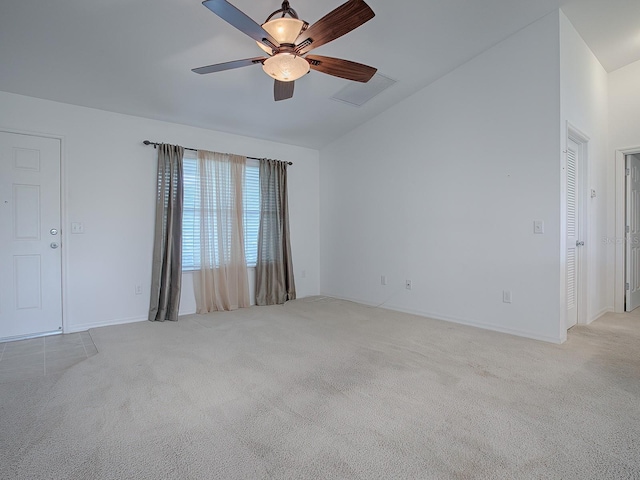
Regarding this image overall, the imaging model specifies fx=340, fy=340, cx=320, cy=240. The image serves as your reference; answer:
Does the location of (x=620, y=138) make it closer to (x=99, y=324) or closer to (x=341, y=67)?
(x=341, y=67)

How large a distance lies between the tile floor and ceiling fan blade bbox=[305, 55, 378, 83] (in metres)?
2.98

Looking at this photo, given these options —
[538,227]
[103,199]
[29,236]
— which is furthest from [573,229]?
[29,236]

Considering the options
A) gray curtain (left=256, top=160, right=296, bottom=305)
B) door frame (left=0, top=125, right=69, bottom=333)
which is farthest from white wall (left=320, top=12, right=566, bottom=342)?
door frame (left=0, top=125, right=69, bottom=333)

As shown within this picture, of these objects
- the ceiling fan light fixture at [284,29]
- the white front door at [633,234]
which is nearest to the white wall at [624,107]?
the white front door at [633,234]

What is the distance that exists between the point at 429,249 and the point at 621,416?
2.45m

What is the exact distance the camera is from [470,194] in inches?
147

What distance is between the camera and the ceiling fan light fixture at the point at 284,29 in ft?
6.86

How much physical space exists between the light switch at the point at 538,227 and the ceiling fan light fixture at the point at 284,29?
106 inches

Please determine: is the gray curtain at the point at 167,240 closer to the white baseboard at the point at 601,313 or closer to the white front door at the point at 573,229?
the white front door at the point at 573,229

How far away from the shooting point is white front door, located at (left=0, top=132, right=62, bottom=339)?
3.31m

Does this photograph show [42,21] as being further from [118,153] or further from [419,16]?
[419,16]

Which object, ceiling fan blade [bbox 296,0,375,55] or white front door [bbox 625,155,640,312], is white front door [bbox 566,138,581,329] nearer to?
white front door [bbox 625,155,640,312]

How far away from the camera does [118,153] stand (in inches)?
152

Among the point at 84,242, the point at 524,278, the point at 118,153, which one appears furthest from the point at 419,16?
the point at 84,242
